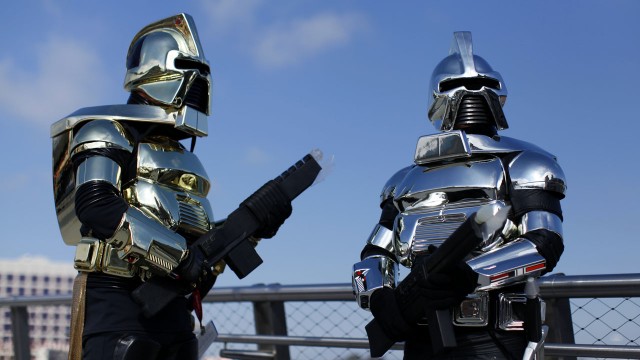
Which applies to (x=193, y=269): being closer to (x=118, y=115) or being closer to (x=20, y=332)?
(x=118, y=115)

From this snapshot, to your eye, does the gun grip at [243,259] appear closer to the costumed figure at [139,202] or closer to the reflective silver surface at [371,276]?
the costumed figure at [139,202]

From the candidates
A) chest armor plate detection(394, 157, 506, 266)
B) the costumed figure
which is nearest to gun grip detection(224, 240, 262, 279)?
the costumed figure

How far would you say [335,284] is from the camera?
5.70 m

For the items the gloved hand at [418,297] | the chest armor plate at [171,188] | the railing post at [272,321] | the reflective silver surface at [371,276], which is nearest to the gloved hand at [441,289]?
the gloved hand at [418,297]

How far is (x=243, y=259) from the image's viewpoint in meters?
4.24

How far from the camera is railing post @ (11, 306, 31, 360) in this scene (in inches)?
322

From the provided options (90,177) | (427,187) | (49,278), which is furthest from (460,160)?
(49,278)

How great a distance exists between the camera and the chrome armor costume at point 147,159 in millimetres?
3971

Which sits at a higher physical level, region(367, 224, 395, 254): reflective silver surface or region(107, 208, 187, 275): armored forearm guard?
region(107, 208, 187, 275): armored forearm guard

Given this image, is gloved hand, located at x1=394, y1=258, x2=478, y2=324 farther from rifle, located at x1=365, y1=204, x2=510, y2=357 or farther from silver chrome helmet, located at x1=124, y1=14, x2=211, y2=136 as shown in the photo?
silver chrome helmet, located at x1=124, y1=14, x2=211, y2=136

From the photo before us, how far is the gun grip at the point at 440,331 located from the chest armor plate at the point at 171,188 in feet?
4.81

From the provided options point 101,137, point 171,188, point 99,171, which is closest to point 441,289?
point 171,188

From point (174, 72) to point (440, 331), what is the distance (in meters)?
2.08

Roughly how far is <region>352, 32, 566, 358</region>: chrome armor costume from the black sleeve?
1.13 m
